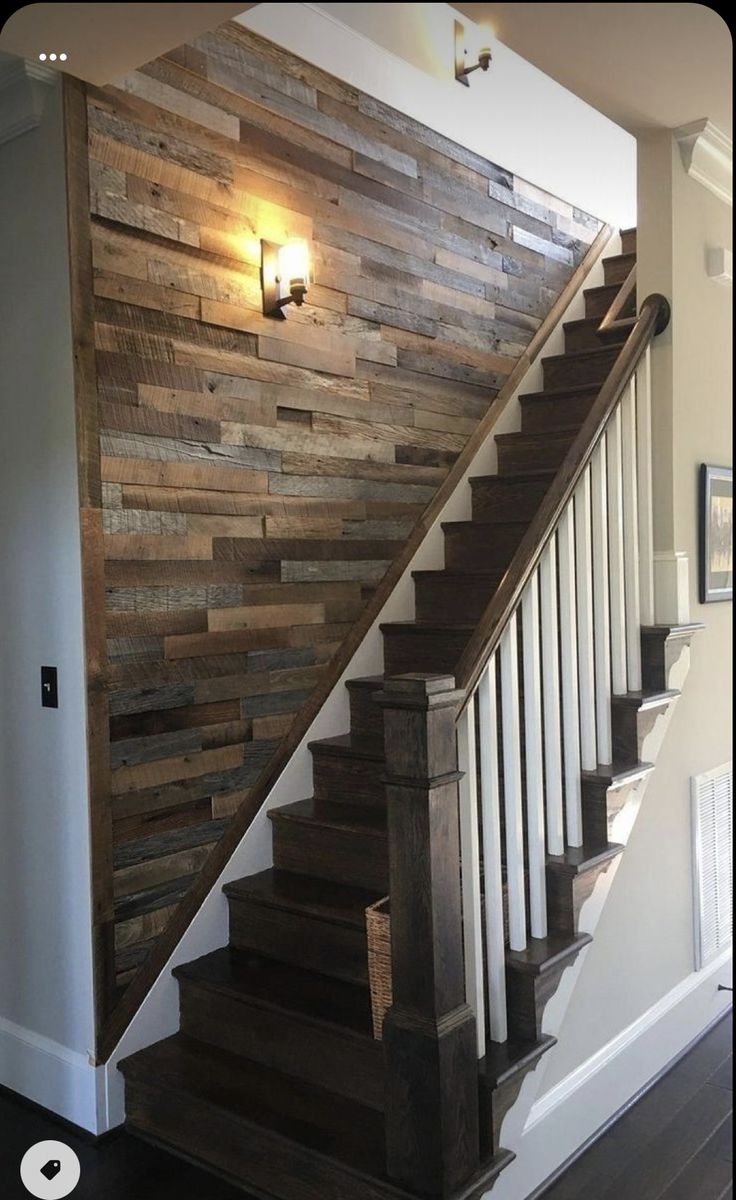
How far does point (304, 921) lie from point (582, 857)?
2.54 ft

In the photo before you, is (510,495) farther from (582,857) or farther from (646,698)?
(582,857)

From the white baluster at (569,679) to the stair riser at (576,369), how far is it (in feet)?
5.37

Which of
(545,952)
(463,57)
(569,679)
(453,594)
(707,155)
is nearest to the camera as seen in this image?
(545,952)

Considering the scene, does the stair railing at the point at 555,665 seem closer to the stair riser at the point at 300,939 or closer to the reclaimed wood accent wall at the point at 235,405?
the stair riser at the point at 300,939

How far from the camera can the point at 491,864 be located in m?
2.21

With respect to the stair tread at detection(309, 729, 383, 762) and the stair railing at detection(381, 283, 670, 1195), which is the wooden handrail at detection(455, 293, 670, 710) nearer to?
the stair railing at detection(381, 283, 670, 1195)

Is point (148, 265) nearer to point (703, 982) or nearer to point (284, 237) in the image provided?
point (284, 237)

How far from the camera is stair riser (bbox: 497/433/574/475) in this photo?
3783mm

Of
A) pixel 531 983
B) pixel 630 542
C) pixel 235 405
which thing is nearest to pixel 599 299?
pixel 630 542

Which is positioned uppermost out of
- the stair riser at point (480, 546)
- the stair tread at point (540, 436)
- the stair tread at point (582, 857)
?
the stair tread at point (540, 436)

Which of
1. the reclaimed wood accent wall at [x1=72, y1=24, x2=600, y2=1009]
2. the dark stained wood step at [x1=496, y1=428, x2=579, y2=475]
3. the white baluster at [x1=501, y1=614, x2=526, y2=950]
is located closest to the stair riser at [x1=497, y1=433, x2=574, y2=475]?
the dark stained wood step at [x1=496, y1=428, x2=579, y2=475]

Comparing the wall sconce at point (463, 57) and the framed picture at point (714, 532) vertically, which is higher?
the wall sconce at point (463, 57)

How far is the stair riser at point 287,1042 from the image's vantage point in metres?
2.33

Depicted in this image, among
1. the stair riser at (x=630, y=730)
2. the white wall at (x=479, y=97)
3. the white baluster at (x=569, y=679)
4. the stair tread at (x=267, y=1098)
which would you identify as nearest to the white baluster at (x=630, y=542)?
the stair riser at (x=630, y=730)
